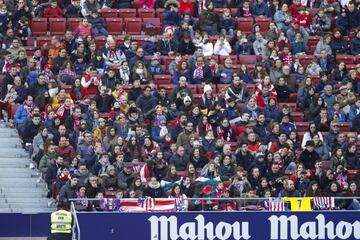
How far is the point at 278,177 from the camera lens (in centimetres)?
3488

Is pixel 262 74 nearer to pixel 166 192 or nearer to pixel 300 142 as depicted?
pixel 300 142

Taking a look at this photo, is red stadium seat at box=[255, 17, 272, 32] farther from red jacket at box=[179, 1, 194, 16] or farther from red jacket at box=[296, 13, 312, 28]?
red jacket at box=[179, 1, 194, 16]

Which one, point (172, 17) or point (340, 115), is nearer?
point (340, 115)

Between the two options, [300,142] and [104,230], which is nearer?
[104,230]

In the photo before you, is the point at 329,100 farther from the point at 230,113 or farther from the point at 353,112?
the point at 230,113

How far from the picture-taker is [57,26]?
39.2m

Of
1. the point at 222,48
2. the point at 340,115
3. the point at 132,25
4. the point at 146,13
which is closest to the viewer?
the point at 340,115

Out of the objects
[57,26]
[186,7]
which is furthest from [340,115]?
[57,26]

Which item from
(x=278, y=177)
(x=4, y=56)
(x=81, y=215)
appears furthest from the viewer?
(x=4, y=56)

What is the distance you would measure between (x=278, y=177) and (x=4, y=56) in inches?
268

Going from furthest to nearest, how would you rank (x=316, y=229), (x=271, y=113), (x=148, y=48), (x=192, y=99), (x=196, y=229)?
(x=148, y=48) < (x=271, y=113) < (x=192, y=99) < (x=316, y=229) < (x=196, y=229)

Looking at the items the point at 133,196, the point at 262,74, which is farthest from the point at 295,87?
the point at 133,196

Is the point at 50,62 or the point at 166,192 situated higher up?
the point at 50,62

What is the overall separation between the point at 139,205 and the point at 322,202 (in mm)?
3674
